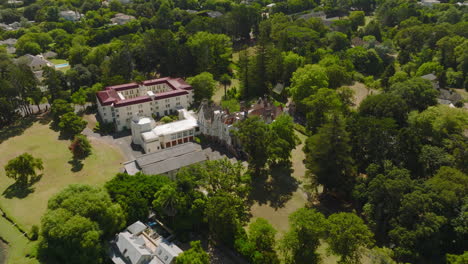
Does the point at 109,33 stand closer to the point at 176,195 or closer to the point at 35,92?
the point at 35,92

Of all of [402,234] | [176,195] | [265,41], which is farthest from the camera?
[265,41]

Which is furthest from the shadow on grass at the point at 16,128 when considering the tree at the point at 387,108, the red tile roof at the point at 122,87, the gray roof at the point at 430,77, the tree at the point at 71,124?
the gray roof at the point at 430,77

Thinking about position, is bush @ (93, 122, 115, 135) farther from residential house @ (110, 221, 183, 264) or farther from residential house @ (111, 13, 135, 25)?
residential house @ (111, 13, 135, 25)

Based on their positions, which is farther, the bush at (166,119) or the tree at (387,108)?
the bush at (166,119)

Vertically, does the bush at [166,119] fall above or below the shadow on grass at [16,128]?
above

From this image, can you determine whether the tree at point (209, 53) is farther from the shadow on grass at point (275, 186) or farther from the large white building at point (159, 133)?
the shadow on grass at point (275, 186)

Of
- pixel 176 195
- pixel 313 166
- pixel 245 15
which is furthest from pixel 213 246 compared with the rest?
pixel 245 15

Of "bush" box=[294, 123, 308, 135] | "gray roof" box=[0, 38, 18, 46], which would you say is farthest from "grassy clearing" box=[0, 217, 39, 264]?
"gray roof" box=[0, 38, 18, 46]
